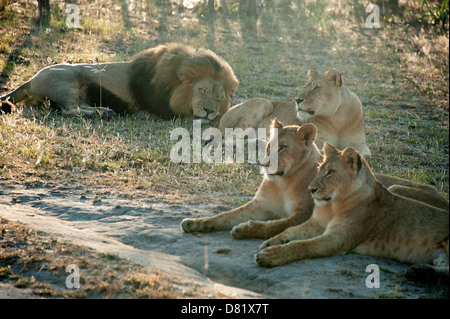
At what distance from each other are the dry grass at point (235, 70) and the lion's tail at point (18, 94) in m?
0.31

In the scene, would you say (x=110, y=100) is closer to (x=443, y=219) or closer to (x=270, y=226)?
(x=270, y=226)

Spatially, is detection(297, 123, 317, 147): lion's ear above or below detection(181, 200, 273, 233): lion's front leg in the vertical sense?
above

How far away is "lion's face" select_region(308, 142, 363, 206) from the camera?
4.48 meters

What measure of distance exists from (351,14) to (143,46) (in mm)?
6737

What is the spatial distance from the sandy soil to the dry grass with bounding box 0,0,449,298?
1.65ft

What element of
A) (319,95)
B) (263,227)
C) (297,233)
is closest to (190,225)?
(263,227)

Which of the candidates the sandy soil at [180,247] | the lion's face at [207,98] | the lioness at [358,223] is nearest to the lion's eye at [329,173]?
the lioness at [358,223]

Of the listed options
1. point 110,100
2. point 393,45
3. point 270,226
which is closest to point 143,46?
point 110,100

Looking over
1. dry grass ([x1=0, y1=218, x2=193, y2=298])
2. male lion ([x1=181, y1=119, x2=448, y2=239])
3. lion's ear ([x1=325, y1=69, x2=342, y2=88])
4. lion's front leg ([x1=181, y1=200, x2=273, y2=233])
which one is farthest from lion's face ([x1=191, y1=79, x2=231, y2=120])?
dry grass ([x1=0, y1=218, x2=193, y2=298])

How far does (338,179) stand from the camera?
178 inches

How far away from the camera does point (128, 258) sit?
4.34 m

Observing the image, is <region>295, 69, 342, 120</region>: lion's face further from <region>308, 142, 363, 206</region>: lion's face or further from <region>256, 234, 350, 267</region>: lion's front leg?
<region>256, 234, 350, 267</region>: lion's front leg

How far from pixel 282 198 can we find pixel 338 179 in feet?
2.46
